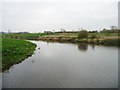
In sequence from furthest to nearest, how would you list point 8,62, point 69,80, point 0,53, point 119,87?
point 0,53 → point 8,62 → point 69,80 → point 119,87

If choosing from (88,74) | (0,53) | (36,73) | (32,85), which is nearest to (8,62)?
(0,53)

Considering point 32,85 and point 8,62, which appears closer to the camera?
point 32,85

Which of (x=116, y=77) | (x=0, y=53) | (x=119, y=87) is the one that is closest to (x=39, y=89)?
(x=119, y=87)

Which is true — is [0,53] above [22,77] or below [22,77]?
above

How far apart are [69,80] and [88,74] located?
258 cm

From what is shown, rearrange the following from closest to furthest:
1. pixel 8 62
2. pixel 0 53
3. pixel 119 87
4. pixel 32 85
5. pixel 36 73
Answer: pixel 119 87 < pixel 32 85 < pixel 36 73 < pixel 8 62 < pixel 0 53

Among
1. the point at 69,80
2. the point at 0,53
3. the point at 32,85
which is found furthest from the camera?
the point at 0,53

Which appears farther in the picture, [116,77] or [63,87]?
[116,77]

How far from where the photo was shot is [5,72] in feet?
55.8

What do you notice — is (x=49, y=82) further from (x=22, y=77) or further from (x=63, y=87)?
(x=22, y=77)

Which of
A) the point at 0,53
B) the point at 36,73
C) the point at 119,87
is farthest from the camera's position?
the point at 0,53

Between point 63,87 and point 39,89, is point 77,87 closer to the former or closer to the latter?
point 63,87

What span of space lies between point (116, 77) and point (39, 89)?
6874 mm

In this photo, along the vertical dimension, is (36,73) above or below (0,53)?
below
